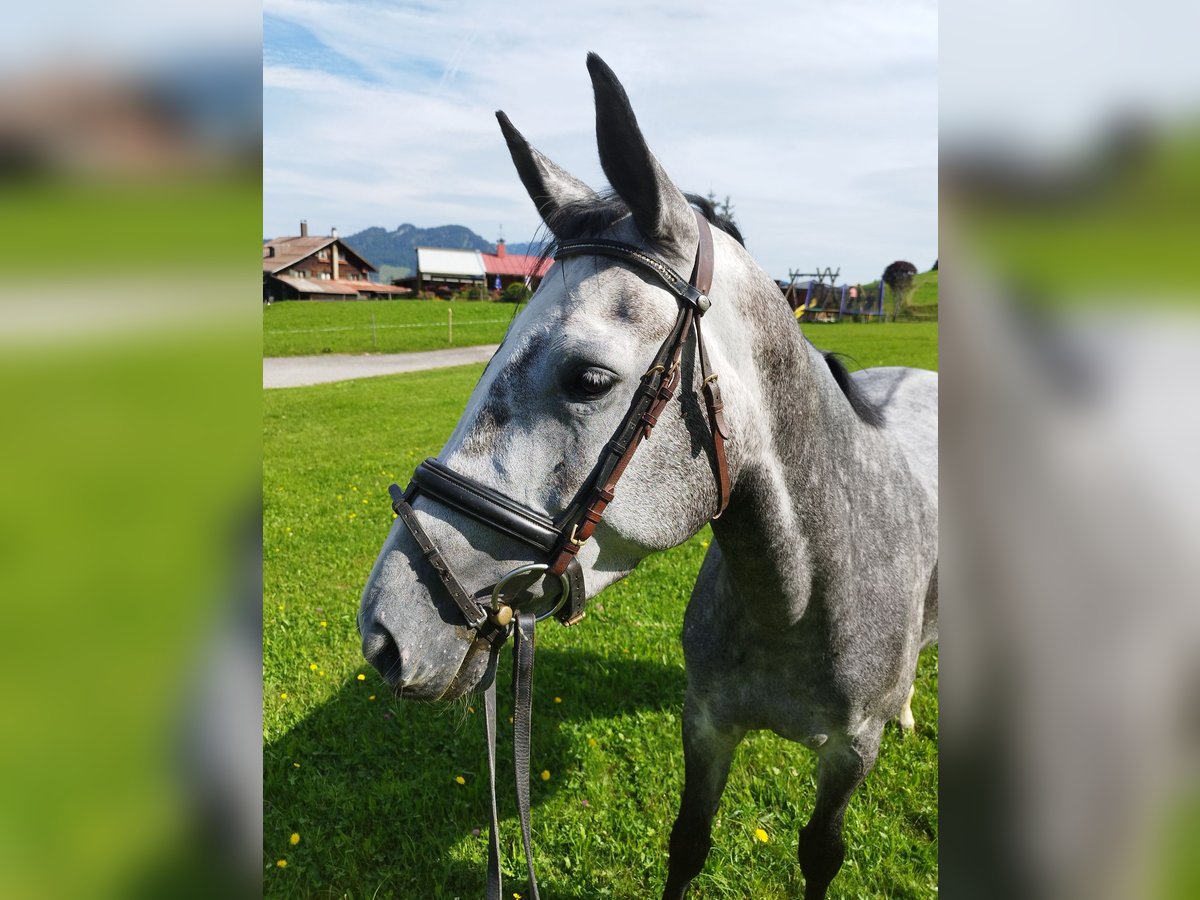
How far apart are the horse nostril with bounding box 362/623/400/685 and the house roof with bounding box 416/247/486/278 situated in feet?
279

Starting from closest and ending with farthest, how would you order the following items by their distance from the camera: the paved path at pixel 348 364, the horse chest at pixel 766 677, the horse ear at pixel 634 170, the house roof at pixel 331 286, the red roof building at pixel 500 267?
the horse ear at pixel 634 170 → the horse chest at pixel 766 677 → the paved path at pixel 348 364 → the house roof at pixel 331 286 → the red roof building at pixel 500 267

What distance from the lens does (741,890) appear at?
3430 mm

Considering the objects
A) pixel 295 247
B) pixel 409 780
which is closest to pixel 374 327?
pixel 409 780

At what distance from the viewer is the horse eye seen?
1.72 metres

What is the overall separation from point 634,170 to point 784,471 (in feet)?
3.04

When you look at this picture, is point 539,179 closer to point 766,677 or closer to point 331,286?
point 766,677

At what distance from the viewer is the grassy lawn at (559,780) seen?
351 centimetres

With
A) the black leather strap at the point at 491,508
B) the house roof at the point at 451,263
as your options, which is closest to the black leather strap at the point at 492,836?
the black leather strap at the point at 491,508

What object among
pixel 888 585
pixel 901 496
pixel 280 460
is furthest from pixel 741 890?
pixel 280 460

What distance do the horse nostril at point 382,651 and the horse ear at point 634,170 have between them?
116 centimetres

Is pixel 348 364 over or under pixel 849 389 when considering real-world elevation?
over

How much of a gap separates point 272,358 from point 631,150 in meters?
24.1

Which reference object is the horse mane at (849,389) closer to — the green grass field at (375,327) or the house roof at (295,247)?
the green grass field at (375,327)

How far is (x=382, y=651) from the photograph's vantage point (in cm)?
172
